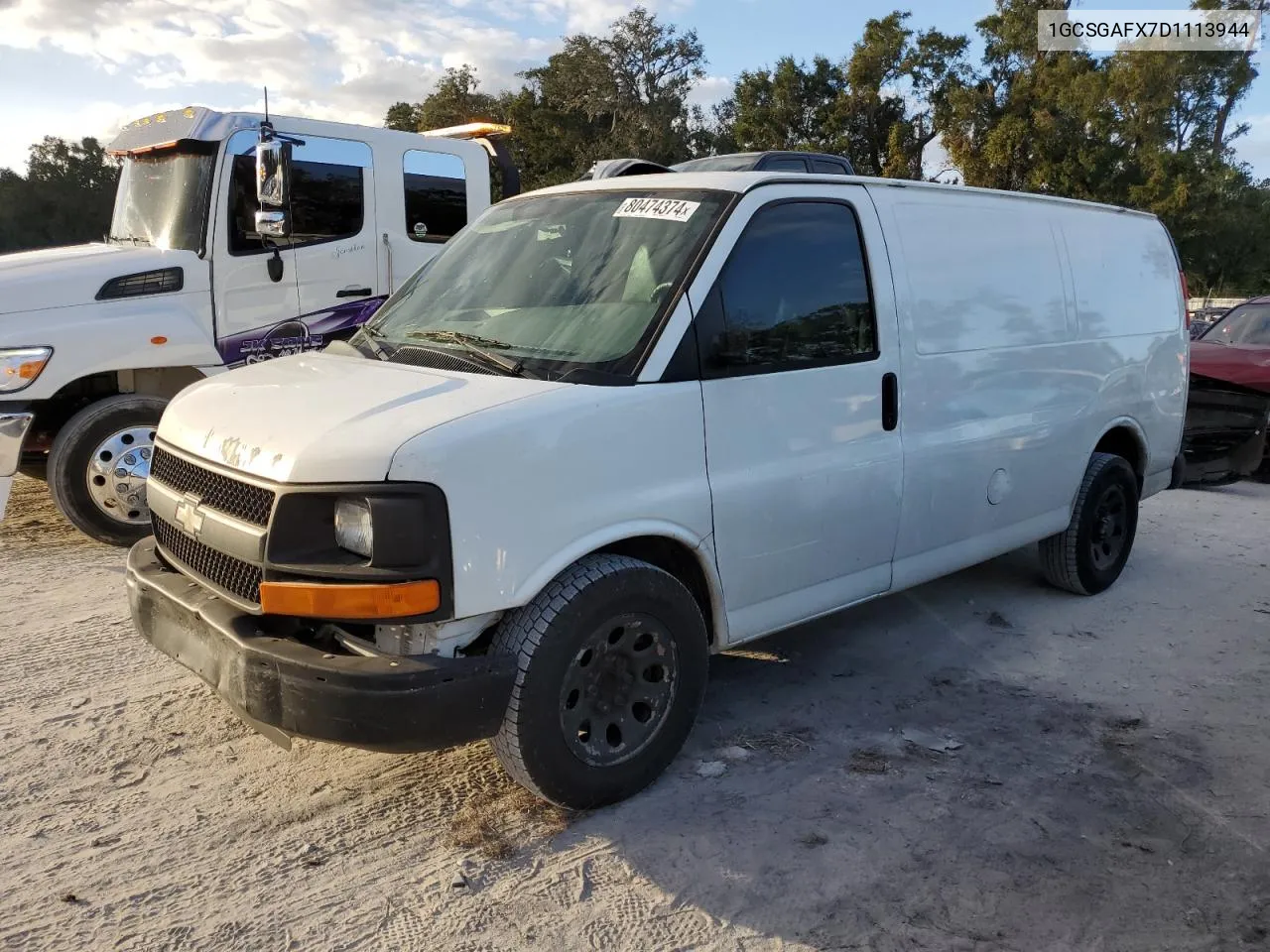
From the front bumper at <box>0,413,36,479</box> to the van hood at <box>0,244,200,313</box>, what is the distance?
62cm

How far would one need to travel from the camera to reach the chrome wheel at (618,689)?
3.22 metres

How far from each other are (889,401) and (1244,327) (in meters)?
8.05

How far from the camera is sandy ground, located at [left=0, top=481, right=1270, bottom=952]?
2830mm

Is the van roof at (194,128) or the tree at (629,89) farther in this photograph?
the tree at (629,89)

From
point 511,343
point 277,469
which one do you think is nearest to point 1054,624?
point 511,343

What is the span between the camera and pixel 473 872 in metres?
3.03

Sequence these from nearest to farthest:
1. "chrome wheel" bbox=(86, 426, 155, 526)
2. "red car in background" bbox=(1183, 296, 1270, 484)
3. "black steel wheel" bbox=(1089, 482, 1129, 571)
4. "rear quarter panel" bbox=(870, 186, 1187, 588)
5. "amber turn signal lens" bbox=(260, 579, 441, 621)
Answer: "amber turn signal lens" bbox=(260, 579, 441, 621) < "rear quarter panel" bbox=(870, 186, 1187, 588) < "black steel wheel" bbox=(1089, 482, 1129, 571) < "chrome wheel" bbox=(86, 426, 155, 526) < "red car in background" bbox=(1183, 296, 1270, 484)

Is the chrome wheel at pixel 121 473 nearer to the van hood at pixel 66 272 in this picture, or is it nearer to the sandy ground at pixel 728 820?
the van hood at pixel 66 272

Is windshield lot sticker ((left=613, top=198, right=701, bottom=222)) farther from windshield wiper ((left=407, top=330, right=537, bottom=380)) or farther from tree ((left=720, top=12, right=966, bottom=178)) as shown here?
tree ((left=720, top=12, right=966, bottom=178))

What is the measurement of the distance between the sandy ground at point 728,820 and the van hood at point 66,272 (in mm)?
2086

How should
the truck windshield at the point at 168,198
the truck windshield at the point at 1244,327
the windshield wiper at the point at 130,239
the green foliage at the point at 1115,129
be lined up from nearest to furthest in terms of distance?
the truck windshield at the point at 168,198 → the windshield wiper at the point at 130,239 → the truck windshield at the point at 1244,327 → the green foliage at the point at 1115,129

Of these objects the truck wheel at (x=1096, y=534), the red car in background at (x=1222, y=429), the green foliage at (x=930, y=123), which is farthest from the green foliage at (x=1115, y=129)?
the truck wheel at (x=1096, y=534)

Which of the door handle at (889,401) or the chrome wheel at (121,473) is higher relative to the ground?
the door handle at (889,401)

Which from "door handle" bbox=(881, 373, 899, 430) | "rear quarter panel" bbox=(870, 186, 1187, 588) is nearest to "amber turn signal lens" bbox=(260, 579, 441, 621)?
"door handle" bbox=(881, 373, 899, 430)
